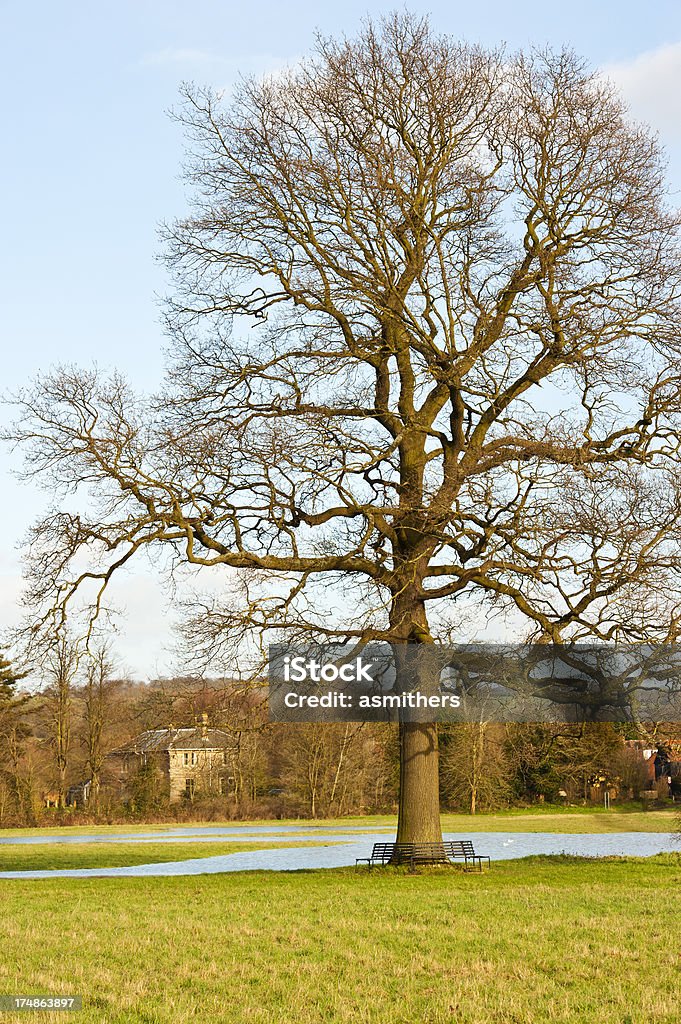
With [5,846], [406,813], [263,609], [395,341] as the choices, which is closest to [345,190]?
[395,341]

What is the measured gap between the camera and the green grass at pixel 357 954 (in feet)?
27.8

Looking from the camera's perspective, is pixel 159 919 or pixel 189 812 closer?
pixel 159 919

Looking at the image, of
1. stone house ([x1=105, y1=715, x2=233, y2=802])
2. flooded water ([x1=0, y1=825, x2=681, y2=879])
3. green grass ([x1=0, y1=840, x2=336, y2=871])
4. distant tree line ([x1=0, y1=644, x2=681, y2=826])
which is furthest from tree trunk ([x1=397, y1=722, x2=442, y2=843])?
stone house ([x1=105, y1=715, x2=233, y2=802])

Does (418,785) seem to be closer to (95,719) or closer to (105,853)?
(105,853)

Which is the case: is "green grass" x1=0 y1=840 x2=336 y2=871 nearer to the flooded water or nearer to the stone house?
the flooded water

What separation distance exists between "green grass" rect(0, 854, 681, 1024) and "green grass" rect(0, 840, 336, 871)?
11027mm

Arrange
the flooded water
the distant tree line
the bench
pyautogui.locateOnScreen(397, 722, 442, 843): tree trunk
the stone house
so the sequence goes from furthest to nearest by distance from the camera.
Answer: the stone house → the distant tree line → the flooded water → pyautogui.locateOnScreen(397, 722, 442, 843): tree trunk → the bench

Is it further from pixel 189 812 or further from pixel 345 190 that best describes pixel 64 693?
pixel 345 190

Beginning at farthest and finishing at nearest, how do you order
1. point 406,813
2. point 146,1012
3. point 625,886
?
point 406,813
point 625,886
point 146,1012

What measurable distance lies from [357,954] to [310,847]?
22396mm

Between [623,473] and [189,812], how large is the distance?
115 feet

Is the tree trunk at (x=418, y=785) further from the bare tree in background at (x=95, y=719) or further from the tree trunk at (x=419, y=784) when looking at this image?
the bare tree in background at (x=95, y=719)

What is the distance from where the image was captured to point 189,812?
5038 cm

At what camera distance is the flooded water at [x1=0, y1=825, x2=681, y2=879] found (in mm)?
25250
